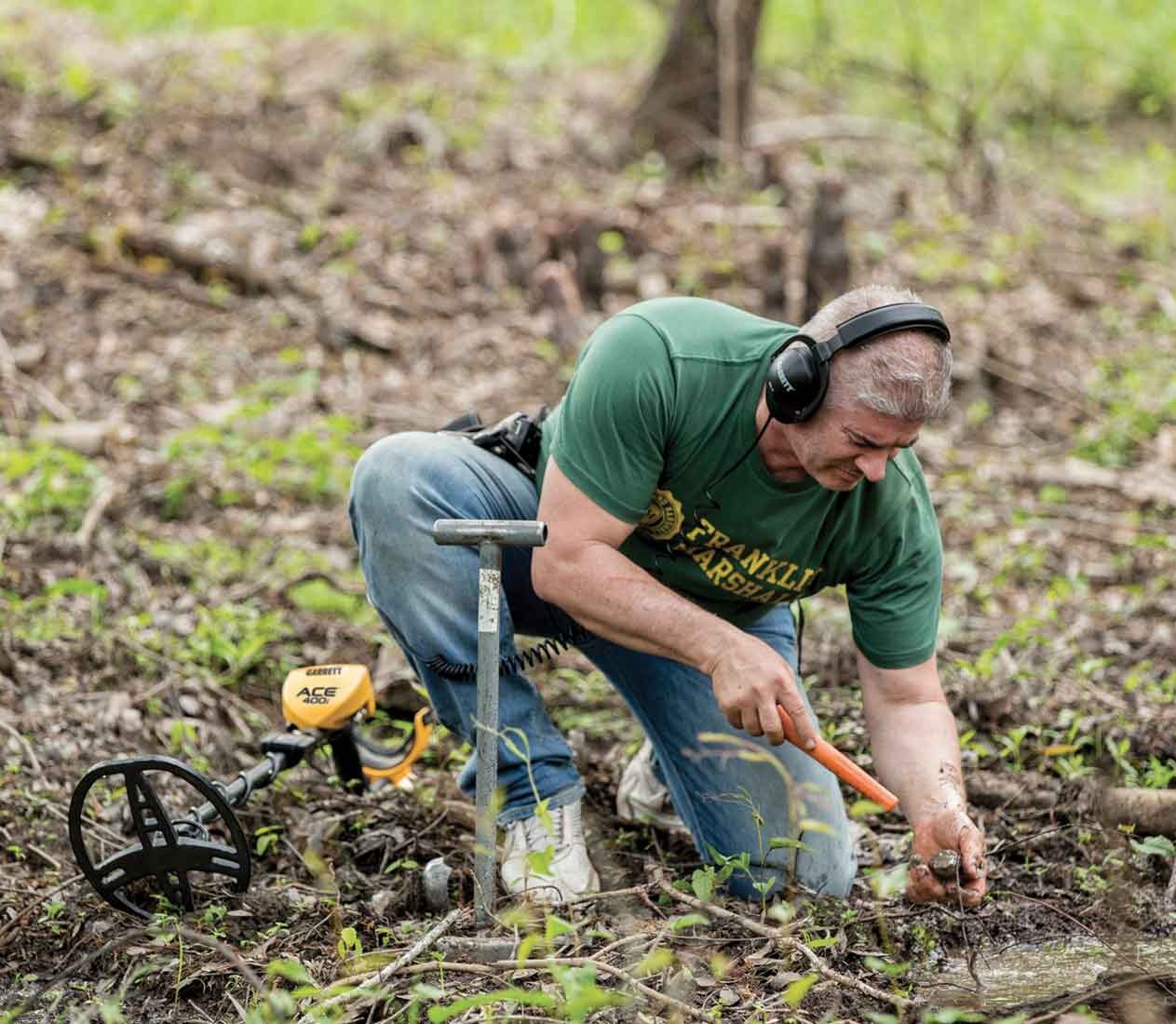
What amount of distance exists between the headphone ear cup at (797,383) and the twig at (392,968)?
118 centimetres

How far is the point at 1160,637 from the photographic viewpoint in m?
4.63

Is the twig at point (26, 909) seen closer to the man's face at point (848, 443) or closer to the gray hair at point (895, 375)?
the man's face at point (848, 443)

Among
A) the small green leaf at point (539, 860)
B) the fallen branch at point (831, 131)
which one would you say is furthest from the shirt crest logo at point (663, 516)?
the fallen branch at point (831, 131)

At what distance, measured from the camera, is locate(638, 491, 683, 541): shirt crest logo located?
10.4 ft

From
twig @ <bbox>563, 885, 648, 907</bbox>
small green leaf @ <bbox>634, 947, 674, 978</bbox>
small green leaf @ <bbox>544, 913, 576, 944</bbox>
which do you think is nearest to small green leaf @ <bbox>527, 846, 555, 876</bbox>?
small green leaf @ <bbox>544, 913, 576, 944</bbox>

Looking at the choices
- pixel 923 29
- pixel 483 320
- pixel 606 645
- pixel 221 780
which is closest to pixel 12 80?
pixel 483 320

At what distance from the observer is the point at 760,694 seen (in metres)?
2.76

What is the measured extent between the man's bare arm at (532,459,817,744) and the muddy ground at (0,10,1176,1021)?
51 cm

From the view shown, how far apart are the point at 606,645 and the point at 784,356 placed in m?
0.92

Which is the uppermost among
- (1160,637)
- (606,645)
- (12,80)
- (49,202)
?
(12,80)

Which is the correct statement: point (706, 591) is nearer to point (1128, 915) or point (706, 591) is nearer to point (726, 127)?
point (1128, 915)

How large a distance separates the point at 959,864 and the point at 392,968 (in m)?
1.14

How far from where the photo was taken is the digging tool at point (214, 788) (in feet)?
9.36

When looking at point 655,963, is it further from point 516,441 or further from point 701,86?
point 701,86
